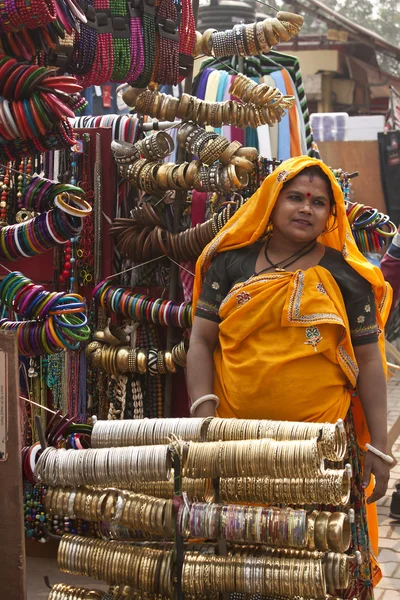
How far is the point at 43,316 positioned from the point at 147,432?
2.96 ft

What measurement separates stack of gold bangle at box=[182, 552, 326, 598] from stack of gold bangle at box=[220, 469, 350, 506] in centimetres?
15

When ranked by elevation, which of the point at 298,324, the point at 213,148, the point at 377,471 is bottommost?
the point at 377,471

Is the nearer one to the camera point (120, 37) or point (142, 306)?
point (120, 37)

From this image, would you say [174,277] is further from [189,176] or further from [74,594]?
[74,594]

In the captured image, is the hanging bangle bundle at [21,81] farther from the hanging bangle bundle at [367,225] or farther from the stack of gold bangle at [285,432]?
the hanging bangle bundle at [367,225]

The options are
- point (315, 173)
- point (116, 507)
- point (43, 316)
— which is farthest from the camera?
point (43, 316)

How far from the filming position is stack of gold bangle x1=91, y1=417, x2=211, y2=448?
7.81 feet

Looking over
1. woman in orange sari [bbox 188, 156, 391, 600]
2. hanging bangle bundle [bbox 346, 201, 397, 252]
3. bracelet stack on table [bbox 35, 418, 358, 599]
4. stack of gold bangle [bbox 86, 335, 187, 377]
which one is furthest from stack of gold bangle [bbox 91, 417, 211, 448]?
hanging bangle bundle [bbox 346, 201, 397, 252]

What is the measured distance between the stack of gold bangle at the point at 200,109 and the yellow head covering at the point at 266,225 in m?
1.05

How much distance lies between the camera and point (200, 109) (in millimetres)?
4152

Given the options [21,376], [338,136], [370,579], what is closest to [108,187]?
[21,376]

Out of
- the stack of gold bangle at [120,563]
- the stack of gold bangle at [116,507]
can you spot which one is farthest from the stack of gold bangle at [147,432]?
the stack of gold bangle at [120,563]

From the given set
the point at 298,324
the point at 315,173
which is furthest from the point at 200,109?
the point at 298,324

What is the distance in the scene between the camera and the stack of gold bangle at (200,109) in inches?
163
